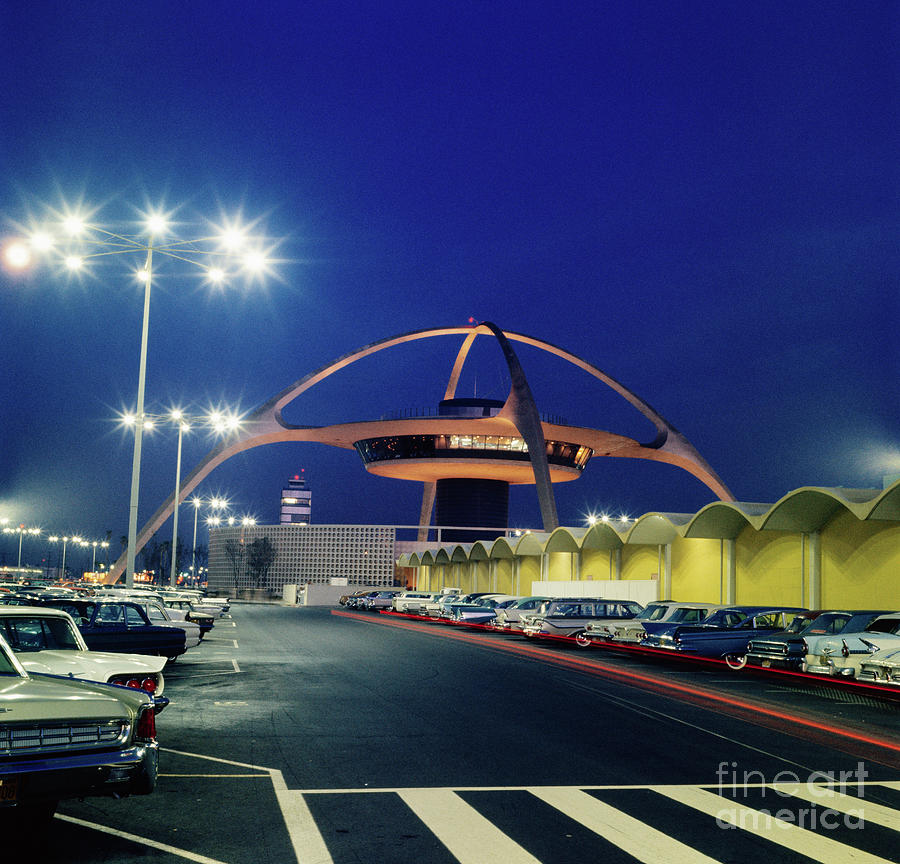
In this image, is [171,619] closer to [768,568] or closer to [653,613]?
[653,613]

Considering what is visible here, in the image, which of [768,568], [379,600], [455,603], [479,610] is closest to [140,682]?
[768,568]

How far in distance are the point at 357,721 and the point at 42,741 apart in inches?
263

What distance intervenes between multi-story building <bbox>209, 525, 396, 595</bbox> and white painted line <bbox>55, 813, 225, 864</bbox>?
88.0 m

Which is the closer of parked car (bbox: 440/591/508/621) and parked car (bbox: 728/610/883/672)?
parked car (bbox: 728/610/883/672)

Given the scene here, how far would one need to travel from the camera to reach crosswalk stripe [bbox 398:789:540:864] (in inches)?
252

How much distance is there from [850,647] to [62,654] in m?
13.8

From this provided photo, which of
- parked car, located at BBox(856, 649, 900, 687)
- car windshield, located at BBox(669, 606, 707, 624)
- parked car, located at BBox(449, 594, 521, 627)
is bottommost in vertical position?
parked car, located at BBox(449, 594, 521, 627)

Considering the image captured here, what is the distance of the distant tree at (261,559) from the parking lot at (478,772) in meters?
102

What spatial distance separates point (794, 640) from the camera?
18.8 meters

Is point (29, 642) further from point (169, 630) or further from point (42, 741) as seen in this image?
point (169, 630)

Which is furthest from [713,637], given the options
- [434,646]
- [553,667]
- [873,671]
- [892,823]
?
[892,823]

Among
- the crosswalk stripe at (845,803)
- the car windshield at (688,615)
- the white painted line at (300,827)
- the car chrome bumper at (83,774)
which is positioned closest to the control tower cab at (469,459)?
the car windshield at (688,615)

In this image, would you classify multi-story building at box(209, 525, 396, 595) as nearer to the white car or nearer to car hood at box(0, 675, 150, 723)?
the white car

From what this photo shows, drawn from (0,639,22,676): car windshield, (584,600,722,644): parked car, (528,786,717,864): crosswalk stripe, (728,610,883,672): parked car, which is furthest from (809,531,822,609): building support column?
(0,639,22,676): car windshield
